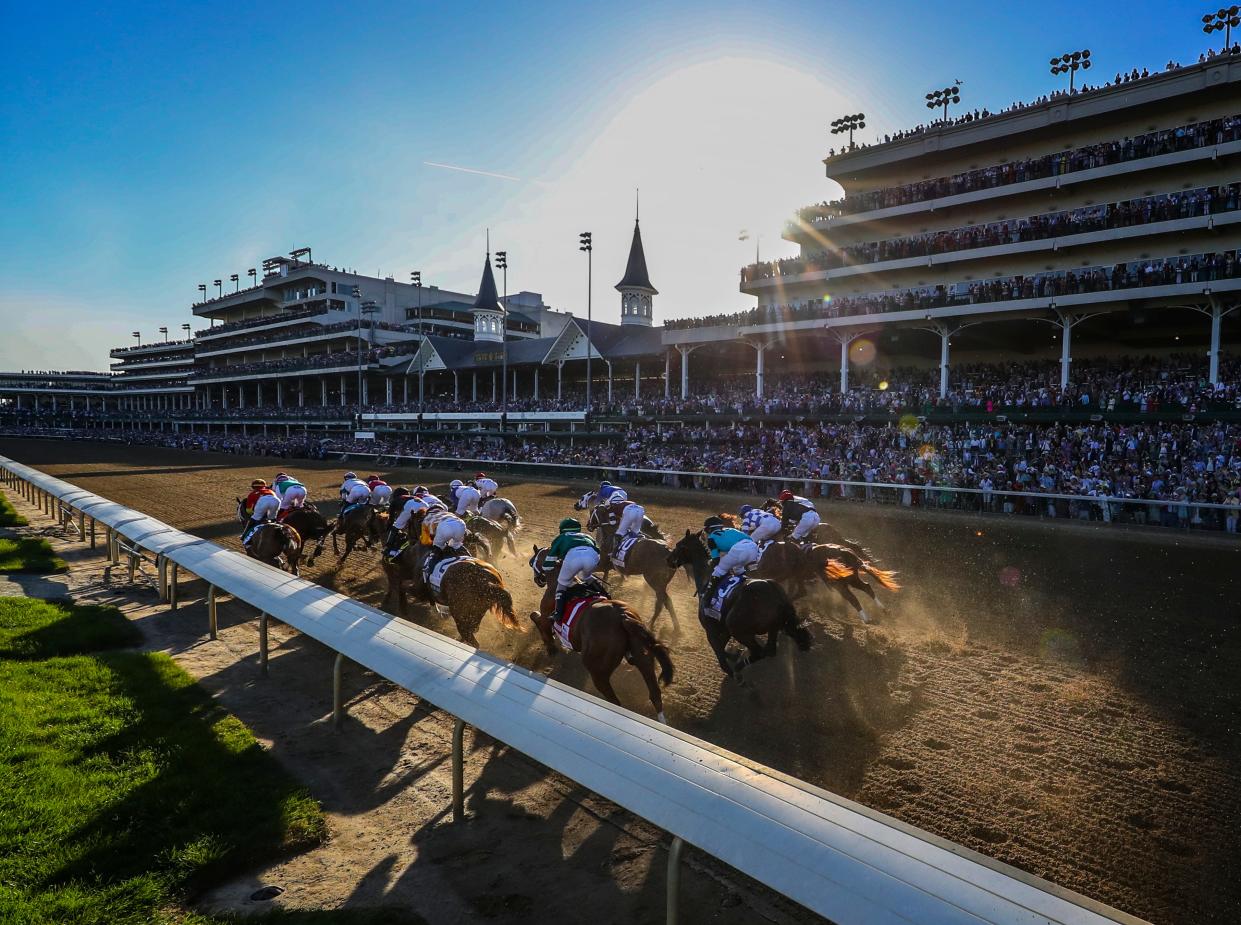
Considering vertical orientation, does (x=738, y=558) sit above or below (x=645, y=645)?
above

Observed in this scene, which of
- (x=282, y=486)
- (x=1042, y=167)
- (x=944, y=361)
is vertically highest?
(x=1042, y=167)

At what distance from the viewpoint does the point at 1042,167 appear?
25.1 m

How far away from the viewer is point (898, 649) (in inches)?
289

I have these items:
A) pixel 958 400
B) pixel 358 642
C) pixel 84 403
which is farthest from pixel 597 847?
pixel 84 403

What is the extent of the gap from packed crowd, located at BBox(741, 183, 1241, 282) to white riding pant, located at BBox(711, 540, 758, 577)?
78.2 feet

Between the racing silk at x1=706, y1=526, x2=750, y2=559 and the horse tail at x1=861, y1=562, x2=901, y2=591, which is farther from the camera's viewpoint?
the horse tail at x1=861, y1=562, x2=901, y2=591

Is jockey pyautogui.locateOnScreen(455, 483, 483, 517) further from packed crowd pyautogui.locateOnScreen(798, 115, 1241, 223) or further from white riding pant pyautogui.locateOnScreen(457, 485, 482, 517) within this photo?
packed crowd pyautogui.locateOnScreen(798, 115, 1241, 223)

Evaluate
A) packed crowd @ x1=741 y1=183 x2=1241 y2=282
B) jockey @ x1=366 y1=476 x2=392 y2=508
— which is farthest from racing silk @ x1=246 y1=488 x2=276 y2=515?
packed crowd @ x1=741 y1=183 x2=1241 y2=282

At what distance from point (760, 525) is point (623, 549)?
1.80 metres

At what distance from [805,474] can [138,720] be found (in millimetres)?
18928

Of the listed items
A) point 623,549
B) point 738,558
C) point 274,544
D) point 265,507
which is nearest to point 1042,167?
point 623,549

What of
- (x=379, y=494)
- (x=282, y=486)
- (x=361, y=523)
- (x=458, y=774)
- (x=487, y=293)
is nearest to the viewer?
(x=458, y=774)

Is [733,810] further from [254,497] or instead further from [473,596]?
[254,497]

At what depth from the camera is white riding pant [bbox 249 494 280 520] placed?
9.95 metres
